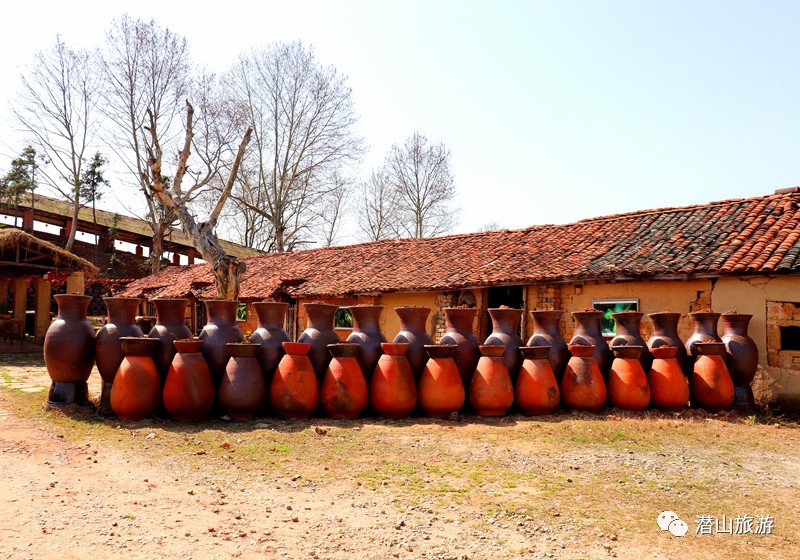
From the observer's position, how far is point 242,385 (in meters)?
6.82

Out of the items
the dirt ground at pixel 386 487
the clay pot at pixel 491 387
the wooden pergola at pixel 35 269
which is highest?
the wooden pergola at pixel 35 269

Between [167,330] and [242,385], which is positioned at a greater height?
[167,330]

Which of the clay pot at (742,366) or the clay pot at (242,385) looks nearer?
the clay pot at (242,385)

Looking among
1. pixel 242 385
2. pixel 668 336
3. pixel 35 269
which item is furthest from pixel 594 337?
pixel 35 269

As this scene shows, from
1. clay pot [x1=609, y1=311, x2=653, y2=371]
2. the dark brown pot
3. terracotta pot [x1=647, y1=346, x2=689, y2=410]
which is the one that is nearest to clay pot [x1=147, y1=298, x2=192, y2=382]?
the dark brown pot

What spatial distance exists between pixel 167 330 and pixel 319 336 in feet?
6.12

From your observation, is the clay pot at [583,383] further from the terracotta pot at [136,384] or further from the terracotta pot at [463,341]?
the terracotta pot at [136,384]

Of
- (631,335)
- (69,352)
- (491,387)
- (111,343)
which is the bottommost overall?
(491,387)

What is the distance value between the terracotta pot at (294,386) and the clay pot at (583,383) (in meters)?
3.16

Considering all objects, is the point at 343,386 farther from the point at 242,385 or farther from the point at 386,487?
the point at 386,487

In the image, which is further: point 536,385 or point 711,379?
point 711,379

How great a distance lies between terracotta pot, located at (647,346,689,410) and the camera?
7742 mm

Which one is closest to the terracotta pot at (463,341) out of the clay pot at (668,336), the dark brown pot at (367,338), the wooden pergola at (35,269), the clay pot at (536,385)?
the clay pot at (536,385)

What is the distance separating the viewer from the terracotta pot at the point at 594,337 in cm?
812
